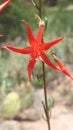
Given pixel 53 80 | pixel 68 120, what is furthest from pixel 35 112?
pixel 53 80

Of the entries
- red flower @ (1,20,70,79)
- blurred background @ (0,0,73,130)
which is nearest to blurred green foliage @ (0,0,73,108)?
blurred background @ (0,0,73,130)

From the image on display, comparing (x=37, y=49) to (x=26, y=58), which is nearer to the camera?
(x=37, y=49)

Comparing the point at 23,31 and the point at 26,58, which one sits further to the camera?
the point at 23,31

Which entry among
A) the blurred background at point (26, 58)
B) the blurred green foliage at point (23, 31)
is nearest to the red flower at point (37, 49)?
the blurred background at point (26, 58)

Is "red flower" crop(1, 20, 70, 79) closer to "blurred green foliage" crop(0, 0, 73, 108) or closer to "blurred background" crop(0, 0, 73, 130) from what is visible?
"blurred background" crop(0, 0, 73, 130)

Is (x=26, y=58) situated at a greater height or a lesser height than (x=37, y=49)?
lesser

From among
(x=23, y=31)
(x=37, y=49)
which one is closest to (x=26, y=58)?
(x=23, y=31)

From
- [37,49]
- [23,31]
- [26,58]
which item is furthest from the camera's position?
[23,31]

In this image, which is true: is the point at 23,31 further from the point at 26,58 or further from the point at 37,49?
the point at 37,49

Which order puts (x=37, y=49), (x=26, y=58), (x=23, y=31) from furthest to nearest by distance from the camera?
1. (x=23, y=31)
2. (x=26, y=58)
3. (x=37, y=49)
